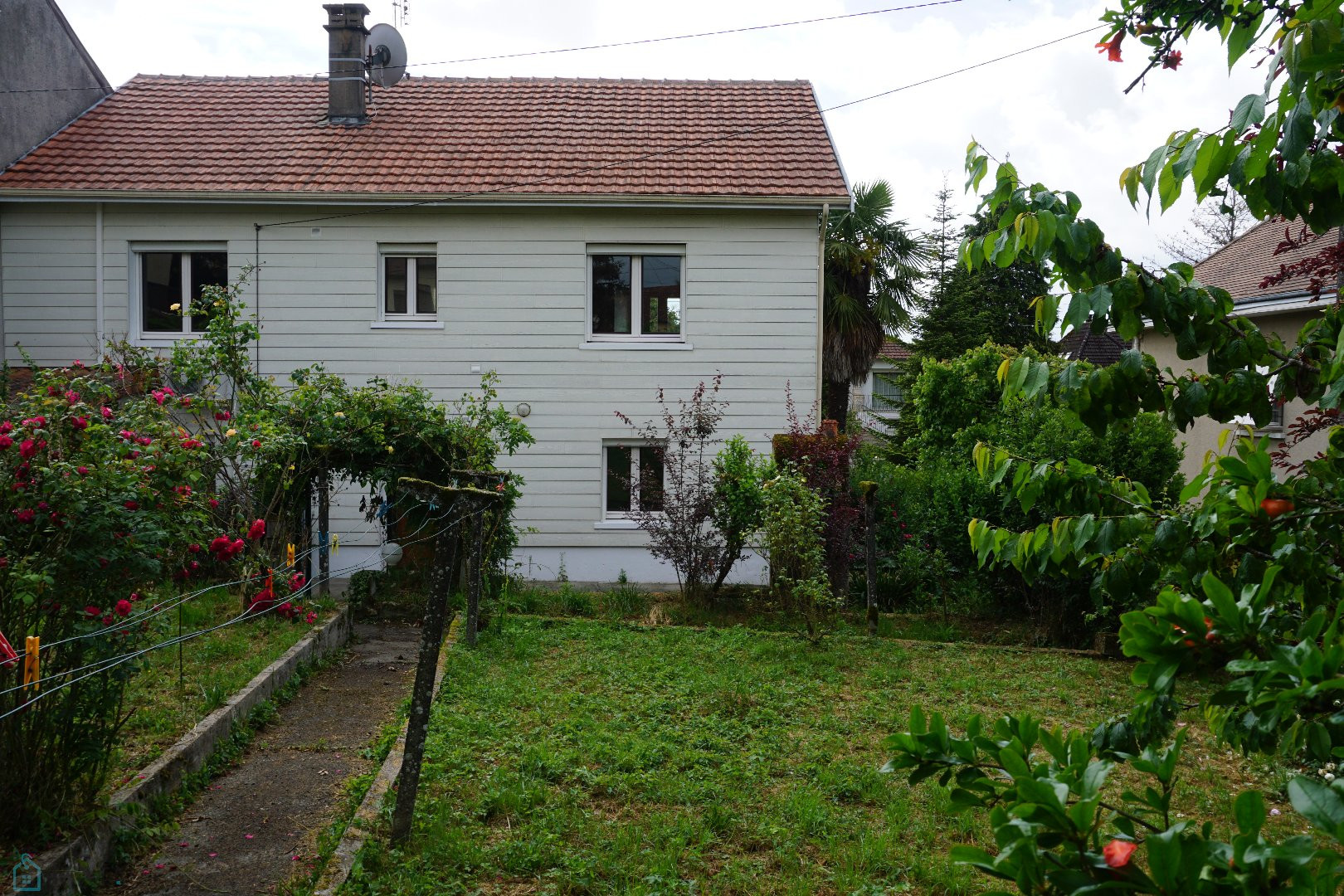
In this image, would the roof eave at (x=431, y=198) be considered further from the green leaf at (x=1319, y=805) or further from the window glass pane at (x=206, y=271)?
the green leaf at (x=1319, y=805)

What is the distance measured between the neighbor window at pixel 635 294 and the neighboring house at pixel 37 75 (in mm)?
8712

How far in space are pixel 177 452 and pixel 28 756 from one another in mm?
1776

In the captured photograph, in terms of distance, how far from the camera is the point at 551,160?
631 inches

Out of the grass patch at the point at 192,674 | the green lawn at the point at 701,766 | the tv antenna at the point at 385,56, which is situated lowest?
the green lawn at the point at 701,766

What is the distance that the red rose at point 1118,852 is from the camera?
1.40 m

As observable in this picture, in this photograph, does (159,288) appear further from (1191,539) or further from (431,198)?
(1191,539)

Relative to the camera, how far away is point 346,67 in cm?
1702

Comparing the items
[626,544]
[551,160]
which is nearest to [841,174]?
[551,160]

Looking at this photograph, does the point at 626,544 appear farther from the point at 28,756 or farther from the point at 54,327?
the point at 28,756

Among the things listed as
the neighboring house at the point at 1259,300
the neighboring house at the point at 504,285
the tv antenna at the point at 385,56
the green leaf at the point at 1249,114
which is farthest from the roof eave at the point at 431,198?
the green leaf at the point at 1249,114

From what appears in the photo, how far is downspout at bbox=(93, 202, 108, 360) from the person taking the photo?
1533 cm

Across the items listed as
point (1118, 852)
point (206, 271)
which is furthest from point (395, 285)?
point (1118, 852)

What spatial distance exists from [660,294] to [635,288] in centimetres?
38

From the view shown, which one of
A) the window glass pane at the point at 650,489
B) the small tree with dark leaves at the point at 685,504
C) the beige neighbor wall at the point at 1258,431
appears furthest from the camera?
the beige neighbor wall at the point at 1258,431
